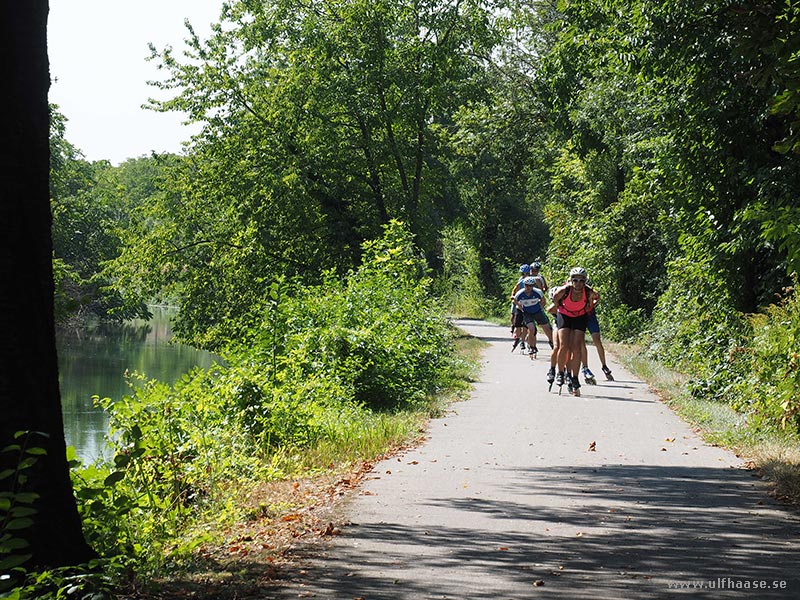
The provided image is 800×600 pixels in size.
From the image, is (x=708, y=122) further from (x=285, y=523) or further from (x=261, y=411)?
(x=285, y=523)

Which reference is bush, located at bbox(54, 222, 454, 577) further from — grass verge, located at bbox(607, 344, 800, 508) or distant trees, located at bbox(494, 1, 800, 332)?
distant trees, located at bbox(494, 1, 800, 332)

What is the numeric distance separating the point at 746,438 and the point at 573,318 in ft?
18.2

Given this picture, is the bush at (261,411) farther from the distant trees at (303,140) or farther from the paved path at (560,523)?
the distant trees at (303,140)

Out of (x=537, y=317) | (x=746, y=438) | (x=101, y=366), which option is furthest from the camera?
(x=101, y=366)

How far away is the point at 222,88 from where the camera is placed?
37125 mm

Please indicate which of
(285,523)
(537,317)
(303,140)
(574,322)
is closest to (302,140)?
(303,140)

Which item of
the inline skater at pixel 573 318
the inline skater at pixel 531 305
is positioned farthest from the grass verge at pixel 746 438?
the inline skater at pixel 531 305

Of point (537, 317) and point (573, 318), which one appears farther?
point (537, 317)

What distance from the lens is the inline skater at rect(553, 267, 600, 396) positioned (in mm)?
17031

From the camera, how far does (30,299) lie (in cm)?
582

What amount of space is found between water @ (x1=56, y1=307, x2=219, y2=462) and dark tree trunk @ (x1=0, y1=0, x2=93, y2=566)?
40.4 feet

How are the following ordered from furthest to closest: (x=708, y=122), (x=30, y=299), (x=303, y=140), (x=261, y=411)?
1. (x=303, y=140)
2. (x=708, y=122)
3. (x=261, y=411)
4. (x=30, y=299)

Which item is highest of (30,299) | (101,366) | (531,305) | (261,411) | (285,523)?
(30,299)

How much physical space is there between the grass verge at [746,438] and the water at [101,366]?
8.15 metres
